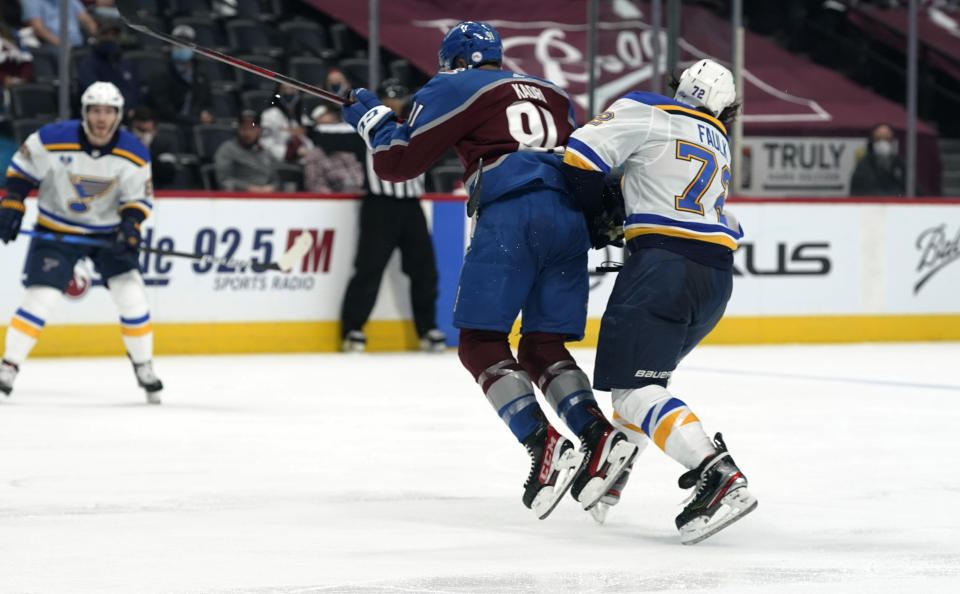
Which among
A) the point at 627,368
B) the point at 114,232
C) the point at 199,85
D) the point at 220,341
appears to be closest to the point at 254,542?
the point at 627,368

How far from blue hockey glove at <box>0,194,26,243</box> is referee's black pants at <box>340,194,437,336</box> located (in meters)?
2.93

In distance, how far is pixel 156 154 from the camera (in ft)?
→ 30.2

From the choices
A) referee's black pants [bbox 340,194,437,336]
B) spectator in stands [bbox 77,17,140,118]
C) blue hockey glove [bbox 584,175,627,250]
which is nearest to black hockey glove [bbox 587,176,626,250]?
blue hockey glove [bbox 584,175,627,250]

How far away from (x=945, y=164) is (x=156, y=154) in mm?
7197

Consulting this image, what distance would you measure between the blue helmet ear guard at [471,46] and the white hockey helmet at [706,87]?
0.51 metres

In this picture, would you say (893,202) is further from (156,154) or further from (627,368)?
(627,368)

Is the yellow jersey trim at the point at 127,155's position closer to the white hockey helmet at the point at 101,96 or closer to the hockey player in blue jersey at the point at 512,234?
the white hockey helmet at the point at 101,96

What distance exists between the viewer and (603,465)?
3.73 meters

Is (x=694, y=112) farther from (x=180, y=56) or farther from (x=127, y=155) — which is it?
(x=180, y=56)

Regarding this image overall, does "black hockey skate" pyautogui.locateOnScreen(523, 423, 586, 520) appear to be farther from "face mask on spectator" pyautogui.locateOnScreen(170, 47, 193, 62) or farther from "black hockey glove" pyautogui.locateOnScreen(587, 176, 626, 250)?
"face mask on spectator" pyautogui.locateOnScreen(170, 47, 193, 62)

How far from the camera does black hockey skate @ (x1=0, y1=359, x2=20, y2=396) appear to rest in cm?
662

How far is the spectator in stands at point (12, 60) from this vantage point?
9844 millimetres

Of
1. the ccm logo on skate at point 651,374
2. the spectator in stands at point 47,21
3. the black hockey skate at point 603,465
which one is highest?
the spectator in stands at point 47,21

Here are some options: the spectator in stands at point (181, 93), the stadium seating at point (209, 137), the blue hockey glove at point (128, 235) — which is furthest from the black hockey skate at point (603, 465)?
the spectator in stands at point (181, 93)
